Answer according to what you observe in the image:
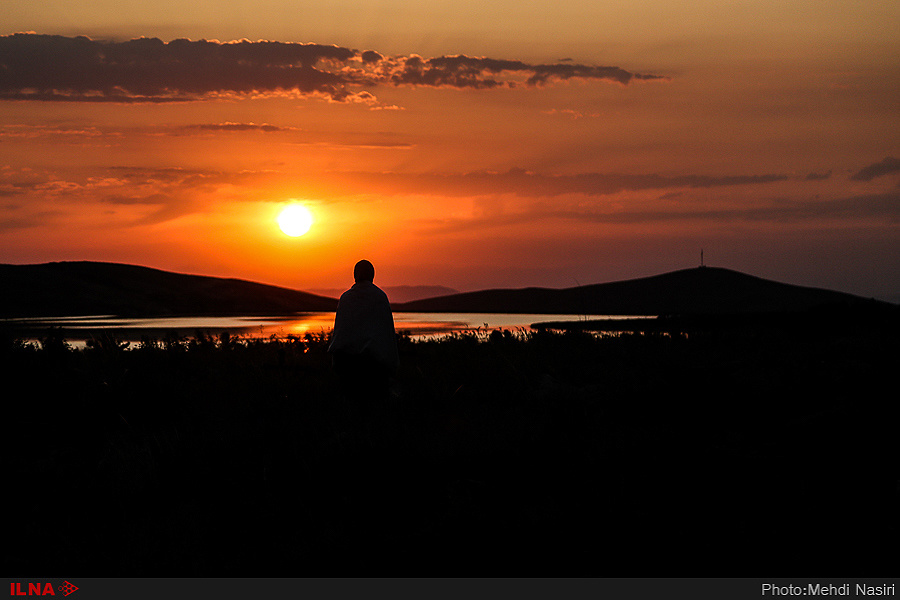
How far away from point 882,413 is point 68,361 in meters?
12.4

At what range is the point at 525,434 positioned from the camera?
815 centimetres

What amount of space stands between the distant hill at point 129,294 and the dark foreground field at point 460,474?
63922 millimetres

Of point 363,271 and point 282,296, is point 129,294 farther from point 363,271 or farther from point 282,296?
point 363,271

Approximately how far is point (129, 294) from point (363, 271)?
90.1m

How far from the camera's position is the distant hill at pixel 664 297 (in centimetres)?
7031

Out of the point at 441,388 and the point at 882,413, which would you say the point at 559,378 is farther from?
the point at 882,413

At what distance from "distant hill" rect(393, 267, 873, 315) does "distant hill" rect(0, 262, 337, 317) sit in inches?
899

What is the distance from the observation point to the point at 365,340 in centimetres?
953

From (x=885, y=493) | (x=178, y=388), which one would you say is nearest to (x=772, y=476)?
(x=885, y=493)
